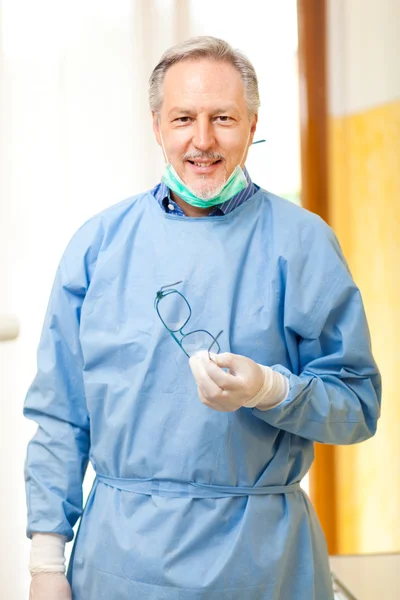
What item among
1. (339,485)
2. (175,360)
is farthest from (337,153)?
(175,360)

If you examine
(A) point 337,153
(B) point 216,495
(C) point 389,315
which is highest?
(A) point 337,153

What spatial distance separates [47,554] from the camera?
1.26 m

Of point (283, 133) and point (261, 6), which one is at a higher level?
point (261, 6)

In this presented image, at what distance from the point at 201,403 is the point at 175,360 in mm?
80

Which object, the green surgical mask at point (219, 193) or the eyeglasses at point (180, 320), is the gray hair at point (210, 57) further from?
the eyeglasses at point (180, 320)

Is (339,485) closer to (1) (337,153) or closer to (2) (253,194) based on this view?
(1) (337,153)

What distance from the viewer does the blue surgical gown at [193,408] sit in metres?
1.20

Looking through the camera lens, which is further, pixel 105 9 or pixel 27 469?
Result: pixel 105 9

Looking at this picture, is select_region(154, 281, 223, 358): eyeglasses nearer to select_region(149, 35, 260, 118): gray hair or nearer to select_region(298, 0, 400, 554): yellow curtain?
select_region(149, 35, 260, 118): gray hair

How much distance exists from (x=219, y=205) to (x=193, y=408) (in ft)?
1.15

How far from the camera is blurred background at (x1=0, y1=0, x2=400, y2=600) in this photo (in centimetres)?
219

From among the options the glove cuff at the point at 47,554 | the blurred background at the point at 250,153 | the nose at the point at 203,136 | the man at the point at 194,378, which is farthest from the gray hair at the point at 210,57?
the blurred background at the point at 250,153

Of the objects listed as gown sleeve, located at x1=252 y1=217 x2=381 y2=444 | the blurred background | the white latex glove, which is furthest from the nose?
the blurred background

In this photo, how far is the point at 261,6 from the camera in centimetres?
238
